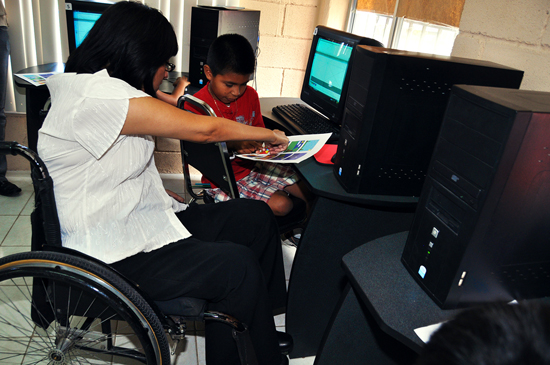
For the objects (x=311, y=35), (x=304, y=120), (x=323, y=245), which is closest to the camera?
(x=323, y=245)

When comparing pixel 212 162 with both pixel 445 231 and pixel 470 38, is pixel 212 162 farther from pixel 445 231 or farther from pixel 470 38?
pixel 470 38

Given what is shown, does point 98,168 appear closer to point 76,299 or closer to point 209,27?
point 76,299

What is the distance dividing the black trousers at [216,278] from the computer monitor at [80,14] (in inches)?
63.7

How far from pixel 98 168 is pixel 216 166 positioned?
0.47 m

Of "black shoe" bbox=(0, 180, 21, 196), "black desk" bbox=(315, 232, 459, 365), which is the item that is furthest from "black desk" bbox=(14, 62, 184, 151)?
"black desk" bbox=(315, 232, 459, 365)

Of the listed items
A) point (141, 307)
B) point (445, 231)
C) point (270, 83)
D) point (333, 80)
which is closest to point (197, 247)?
point (141, 307)

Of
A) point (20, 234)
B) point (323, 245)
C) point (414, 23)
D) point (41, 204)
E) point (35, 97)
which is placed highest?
point (414, 23)

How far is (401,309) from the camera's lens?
848 millimetres

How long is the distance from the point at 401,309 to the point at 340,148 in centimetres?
63

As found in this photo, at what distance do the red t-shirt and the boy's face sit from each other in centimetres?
4

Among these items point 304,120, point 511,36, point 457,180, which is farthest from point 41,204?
point 511,36

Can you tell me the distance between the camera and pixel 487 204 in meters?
0.75

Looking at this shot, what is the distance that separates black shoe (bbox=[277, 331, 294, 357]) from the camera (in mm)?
1566

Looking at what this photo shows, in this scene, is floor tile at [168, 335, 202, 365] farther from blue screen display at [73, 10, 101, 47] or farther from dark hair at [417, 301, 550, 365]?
blue screen display at [73, 10, 101, 47]
